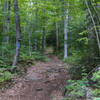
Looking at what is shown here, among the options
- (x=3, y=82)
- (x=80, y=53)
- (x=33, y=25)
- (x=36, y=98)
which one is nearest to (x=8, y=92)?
(x=3, y=82)

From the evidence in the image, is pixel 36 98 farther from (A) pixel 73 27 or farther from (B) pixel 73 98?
(A) pixel 73 27

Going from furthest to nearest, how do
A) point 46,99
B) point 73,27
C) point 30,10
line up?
point 30,10 < point 73,27 < point 46,99

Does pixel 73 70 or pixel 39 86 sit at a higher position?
pixel 73 70

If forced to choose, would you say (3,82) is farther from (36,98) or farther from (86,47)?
(86,47)

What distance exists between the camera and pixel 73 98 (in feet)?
9.61

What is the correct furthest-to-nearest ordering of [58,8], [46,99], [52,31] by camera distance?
[52,31], [58,8], [46,99]

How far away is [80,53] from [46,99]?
253 centimetres

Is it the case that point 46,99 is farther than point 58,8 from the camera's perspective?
No

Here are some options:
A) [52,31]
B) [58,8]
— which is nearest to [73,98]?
[58,8]

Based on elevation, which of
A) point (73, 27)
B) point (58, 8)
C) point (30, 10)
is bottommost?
point (73, 27)

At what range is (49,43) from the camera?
19.7 m

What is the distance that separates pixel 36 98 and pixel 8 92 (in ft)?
4.57

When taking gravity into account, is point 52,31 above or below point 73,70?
above

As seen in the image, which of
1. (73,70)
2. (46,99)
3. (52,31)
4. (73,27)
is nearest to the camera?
(46,99)
